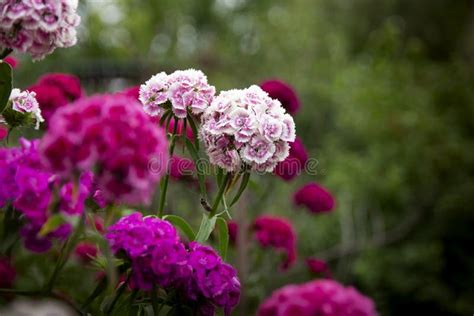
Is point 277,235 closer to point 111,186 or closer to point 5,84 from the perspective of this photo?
point 5,84

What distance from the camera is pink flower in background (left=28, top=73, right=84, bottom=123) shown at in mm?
1667

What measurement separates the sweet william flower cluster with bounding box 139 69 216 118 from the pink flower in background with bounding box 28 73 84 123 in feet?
1.33

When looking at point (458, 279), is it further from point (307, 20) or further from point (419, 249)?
point (307, 20)

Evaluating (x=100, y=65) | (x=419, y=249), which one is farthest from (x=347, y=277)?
(x=100, y=65)

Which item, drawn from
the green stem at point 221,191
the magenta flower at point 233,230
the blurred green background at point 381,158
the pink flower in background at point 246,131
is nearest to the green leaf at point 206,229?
the green stem at point 221,191

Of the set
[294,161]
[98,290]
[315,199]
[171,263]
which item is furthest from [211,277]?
[315,199]

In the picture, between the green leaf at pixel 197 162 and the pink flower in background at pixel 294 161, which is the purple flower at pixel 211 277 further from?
the pink flower in background at pixel 294 161

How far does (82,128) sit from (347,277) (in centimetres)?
397

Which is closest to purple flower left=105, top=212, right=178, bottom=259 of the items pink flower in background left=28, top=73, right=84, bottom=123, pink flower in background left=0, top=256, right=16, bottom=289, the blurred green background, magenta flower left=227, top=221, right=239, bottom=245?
pink flower in background left=0, top=256, right=16, bottom=289

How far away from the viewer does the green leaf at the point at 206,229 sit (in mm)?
1345

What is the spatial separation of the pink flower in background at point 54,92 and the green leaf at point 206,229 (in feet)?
1.85

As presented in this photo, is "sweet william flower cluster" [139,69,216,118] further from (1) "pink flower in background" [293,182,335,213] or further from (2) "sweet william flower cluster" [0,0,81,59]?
(1) "pink flower in background" [293,182,335,213]

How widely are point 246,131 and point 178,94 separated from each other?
0.62 feet

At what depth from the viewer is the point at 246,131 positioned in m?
1.26
